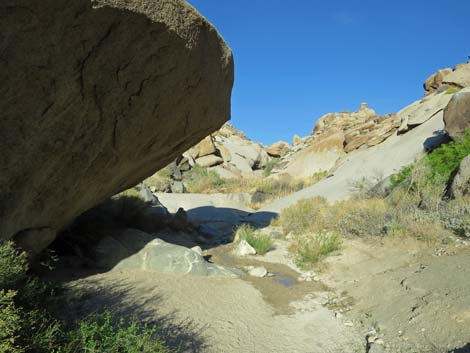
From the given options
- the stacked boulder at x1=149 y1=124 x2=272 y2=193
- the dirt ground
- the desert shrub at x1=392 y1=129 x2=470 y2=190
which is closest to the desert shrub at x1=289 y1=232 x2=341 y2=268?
the dirt ground

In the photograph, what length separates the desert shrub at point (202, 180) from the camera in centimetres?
1920

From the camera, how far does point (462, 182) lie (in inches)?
305

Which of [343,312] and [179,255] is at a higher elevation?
[179,255]

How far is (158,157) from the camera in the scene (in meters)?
5.62

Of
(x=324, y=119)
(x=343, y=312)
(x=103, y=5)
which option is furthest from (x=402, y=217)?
(x=324, y=119)

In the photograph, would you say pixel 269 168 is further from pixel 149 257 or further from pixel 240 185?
pixel 149 257

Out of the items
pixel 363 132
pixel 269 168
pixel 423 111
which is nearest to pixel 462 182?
pixel 423 111

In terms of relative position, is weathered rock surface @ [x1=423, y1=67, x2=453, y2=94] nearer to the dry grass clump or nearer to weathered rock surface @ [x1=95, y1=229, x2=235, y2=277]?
the dry grass clump

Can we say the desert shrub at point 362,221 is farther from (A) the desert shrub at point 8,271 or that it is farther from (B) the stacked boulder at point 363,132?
(B) the stacked boulder at point 363,132

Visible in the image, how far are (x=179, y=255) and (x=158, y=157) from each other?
1.70m

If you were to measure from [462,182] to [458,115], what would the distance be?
16.7 ft

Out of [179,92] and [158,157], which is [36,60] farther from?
[158,157]

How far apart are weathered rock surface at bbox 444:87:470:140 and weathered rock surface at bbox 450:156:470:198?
4.09 metres

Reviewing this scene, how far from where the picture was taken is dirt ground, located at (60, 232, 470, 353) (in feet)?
11.6
